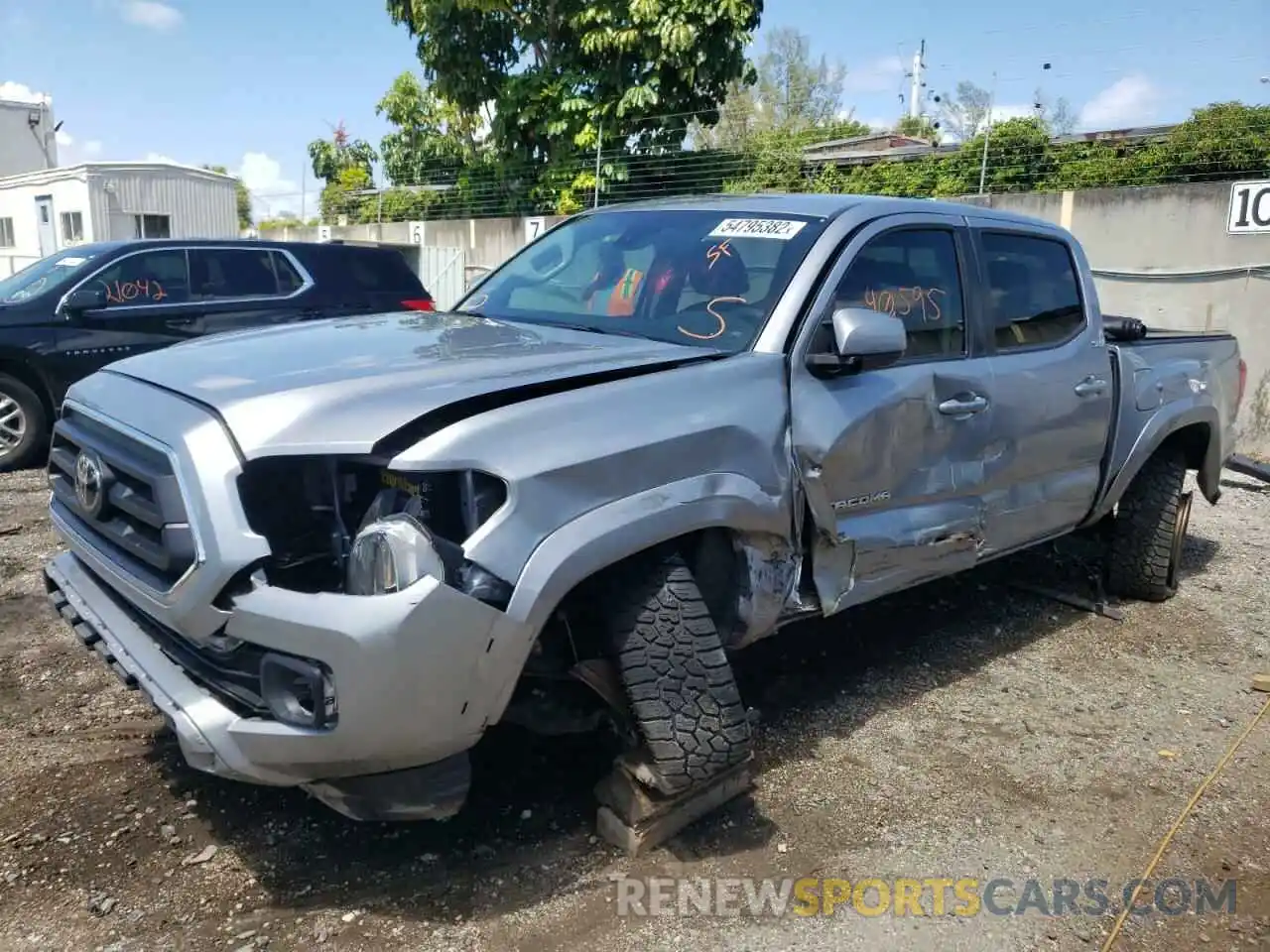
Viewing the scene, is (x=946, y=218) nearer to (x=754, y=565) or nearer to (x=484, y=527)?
(x=754, y=565)

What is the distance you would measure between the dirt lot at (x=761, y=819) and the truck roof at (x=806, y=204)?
1.89m

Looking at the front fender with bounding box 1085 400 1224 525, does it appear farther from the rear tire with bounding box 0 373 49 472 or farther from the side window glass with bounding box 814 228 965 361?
the rear tire with bounding box 0 373 49 472

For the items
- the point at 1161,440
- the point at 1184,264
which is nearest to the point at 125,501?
the point at 1161,440

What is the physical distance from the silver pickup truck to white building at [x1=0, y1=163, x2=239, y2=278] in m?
22.2

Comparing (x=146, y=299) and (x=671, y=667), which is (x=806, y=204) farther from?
(x=146, y=299)

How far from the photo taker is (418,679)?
2.42 m

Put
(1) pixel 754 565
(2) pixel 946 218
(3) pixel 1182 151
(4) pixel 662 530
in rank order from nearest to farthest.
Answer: (4) pixel 662 530 → (1) pixel 754 565 → (2) pixel 946 218 → (3) pixel 1182 151

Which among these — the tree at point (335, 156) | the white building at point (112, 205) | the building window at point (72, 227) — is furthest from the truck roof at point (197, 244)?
the tree at point (335, 156)

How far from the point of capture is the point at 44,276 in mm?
8016

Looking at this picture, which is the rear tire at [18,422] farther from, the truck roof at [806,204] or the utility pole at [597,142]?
the utility pole at [597,142]

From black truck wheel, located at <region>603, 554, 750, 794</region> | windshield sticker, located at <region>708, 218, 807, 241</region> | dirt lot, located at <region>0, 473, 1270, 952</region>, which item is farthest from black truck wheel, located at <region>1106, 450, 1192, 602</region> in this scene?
black truck wheel, located at <region>603, 554, 750, 794</region>

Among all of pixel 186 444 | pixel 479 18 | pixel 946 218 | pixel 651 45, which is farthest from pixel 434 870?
pixel 479 18

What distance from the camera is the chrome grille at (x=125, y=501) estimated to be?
2.52m

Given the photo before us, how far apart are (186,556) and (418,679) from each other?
644 mm
